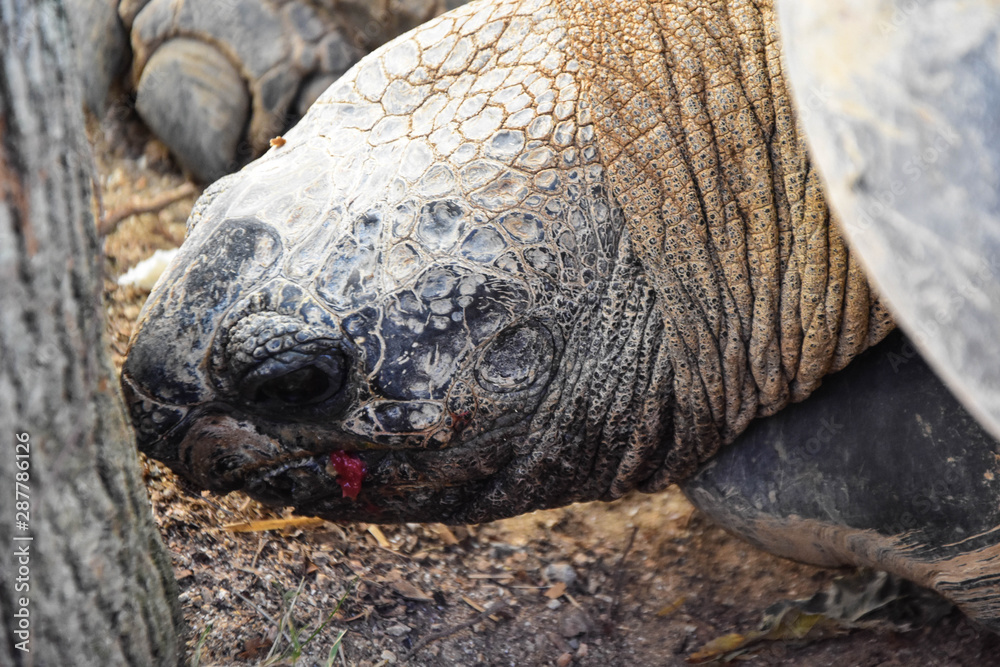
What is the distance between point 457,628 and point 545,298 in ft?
4.39

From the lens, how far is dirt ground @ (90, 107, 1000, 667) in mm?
2848

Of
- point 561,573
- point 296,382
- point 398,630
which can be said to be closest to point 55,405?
point 296,382

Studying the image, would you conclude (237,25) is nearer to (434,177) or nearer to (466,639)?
(434,177)

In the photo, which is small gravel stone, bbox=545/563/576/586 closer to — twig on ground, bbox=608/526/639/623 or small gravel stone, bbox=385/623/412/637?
twig on ground, bbox=608/526/639/623

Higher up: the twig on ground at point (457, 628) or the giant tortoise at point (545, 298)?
the giant tortoise at point (545, 298)

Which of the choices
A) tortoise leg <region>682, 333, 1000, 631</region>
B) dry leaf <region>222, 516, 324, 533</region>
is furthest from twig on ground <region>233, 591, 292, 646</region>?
tortoise leg <region>682, 333, 1000, 631</region>

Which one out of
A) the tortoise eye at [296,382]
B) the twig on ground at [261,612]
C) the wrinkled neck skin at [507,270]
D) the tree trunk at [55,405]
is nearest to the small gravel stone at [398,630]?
the twig on ground at [261,612]

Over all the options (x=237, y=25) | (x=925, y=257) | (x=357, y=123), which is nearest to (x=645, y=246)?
(x=357, y=123)

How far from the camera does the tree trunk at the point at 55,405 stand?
137 cm

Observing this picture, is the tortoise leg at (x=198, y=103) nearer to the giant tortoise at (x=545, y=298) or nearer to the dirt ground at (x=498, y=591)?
the dirt ground at (x=498, y=591)

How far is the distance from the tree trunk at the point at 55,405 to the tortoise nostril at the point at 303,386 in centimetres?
46

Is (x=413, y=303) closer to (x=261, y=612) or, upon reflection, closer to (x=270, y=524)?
(x=261, y=612)

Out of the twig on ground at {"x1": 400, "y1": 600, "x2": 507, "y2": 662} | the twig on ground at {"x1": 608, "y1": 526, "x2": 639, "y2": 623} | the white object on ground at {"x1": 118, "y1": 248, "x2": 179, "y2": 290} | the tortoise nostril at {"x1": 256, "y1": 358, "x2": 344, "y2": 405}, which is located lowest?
the twig on ground at {"x1": 608, "y1": 526, "x2": 639, "y2": 623}

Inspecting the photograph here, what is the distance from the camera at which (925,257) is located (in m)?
1.10
